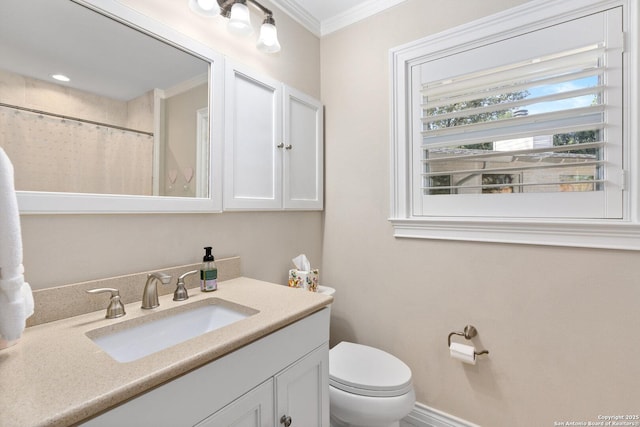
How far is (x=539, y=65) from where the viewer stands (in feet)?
4.28

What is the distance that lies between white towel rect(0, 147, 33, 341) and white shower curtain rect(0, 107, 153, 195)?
0.91 ft

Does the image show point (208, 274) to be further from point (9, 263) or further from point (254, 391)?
point (9, 263)

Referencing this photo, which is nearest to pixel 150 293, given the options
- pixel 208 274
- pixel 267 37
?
pixel 208 274

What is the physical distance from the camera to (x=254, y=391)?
805mm

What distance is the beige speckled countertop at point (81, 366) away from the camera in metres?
0.50

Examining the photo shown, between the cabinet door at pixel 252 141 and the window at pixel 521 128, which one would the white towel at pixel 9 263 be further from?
the window at pixel 521 128

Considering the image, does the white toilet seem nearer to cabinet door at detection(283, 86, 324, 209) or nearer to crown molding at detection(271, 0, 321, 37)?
cabinet door at detection(283, 86, 324, 209)

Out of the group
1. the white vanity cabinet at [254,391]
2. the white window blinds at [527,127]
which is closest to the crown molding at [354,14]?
the white window blinds at [527,127]

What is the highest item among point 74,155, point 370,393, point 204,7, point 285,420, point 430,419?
point 204,7

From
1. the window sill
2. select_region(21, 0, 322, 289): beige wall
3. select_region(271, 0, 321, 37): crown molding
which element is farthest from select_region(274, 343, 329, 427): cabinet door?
select_region(271, 0, 321, 37): crown molding

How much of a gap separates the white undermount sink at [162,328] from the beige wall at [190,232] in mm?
221

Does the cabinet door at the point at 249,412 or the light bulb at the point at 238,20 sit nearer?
the cabinet door at the point at 249,412

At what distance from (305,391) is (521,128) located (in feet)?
4.80

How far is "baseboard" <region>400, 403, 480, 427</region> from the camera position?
1.49 meters
